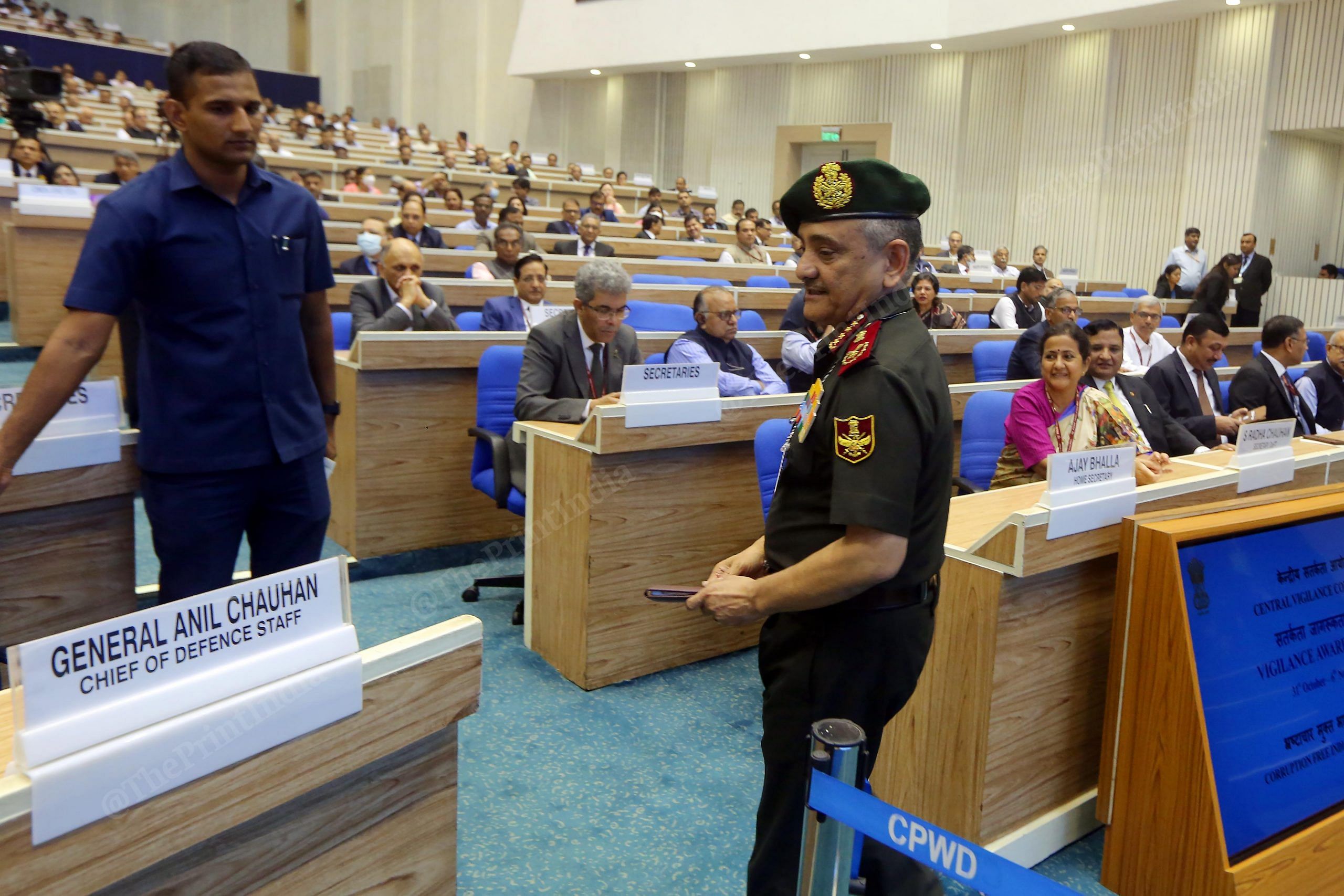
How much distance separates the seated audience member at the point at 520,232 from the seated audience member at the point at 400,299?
1853 mm

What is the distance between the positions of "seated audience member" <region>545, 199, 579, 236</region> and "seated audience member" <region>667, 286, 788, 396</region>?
5.68 metres

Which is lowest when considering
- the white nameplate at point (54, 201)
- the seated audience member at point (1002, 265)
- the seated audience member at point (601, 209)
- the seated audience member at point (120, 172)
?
the white nameplate at point (54, 201)

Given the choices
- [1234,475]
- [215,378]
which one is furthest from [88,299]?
[1234,475]

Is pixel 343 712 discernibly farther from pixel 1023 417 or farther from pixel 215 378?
pixel 1023 417

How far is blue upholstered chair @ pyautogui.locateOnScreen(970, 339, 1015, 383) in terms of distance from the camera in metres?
4.83

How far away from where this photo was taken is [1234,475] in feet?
8.22

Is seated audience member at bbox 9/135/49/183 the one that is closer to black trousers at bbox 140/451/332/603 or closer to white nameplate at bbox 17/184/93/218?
white nameplate at bbox 17/184/93/218

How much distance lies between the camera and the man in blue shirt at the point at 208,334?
1625 millimetres

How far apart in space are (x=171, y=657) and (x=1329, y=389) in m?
4.87

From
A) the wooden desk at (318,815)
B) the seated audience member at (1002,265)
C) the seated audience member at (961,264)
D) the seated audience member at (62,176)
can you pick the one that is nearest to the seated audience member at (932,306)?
the seated audience member at (961,264)

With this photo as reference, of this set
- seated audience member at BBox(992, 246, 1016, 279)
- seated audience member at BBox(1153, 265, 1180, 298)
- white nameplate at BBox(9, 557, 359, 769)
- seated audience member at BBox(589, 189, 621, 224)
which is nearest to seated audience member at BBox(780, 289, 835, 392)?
white nameplate at BBox(9, 557, 359, 769)

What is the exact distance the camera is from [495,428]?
3523 millimetres

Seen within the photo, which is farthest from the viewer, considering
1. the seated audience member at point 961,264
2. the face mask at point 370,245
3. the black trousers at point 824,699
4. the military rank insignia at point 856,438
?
the seated audience member at point 961,264

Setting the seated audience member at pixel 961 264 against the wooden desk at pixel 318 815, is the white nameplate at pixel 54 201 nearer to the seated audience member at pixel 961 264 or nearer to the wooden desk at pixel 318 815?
the wooden desk at pixel 318 815
